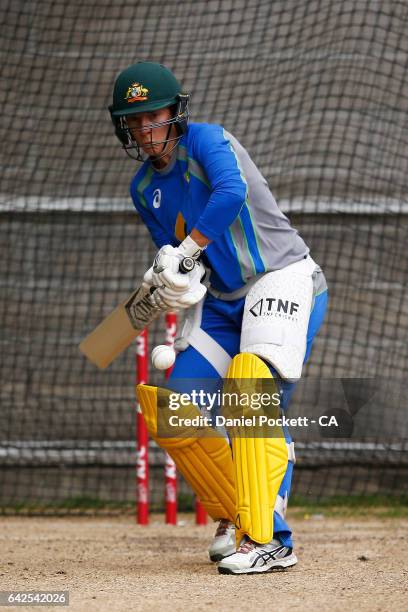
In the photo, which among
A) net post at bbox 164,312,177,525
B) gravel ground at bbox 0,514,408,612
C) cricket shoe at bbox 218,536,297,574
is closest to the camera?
gravel ground at bbox 0,514,408,612

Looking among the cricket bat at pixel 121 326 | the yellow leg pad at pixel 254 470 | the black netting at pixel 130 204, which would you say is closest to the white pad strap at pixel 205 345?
the cricket bat at pixel 121 326

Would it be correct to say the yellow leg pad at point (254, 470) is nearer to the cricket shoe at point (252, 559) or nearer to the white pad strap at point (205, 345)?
the cricket shoe at point (252, 559)

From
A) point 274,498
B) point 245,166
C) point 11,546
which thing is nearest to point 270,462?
point 274,498

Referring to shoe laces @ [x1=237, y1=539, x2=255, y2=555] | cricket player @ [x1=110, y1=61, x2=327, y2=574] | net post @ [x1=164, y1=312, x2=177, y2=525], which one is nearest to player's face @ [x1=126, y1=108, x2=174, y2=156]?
cricket player @ [x1=110, y1=61, x2=327, y2=574]

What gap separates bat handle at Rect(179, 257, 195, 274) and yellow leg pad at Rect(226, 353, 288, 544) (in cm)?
37

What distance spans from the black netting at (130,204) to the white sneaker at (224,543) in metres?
2.23

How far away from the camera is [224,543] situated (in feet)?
14.5

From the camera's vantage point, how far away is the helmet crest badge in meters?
4.09

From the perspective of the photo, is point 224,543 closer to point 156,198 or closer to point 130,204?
point 156,198

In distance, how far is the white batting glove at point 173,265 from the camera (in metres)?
3.92

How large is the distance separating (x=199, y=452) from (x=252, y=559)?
1.57ft

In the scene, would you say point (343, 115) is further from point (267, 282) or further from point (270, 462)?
point (270, 462)

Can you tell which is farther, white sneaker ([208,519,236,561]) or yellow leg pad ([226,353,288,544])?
white sneaker ([208,519,236,561])

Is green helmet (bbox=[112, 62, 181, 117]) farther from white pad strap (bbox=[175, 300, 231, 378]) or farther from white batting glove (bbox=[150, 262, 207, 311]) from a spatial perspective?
white pad strap (bbox=[175, 300, 231, 378])
